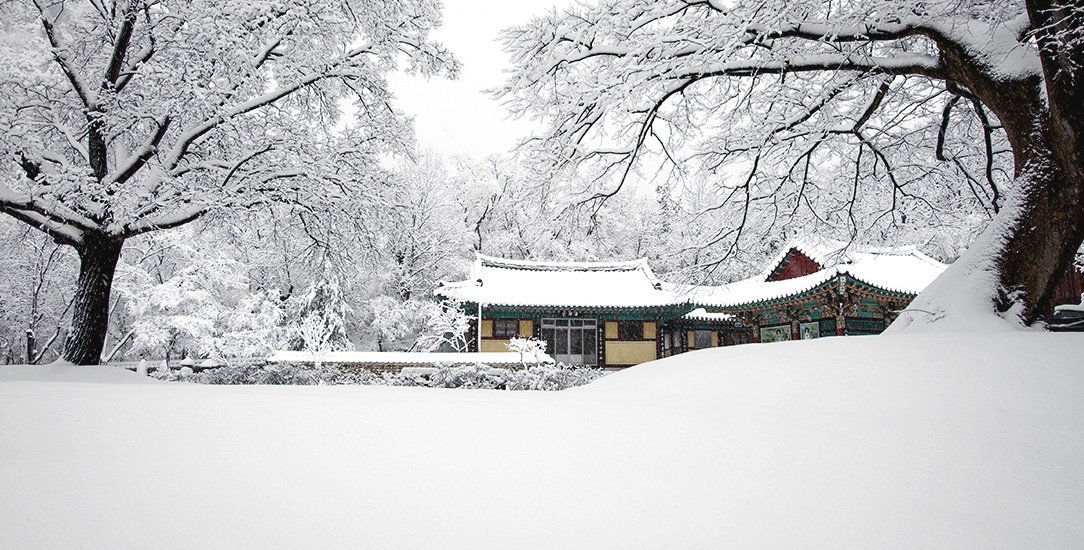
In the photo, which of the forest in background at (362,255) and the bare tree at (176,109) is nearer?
the bare tree at (176,109)

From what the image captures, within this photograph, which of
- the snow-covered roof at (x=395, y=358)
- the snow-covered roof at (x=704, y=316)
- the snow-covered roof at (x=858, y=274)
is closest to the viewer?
the snow-covered roof at (x=395, y=358)

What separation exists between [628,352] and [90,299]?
16.3 meters

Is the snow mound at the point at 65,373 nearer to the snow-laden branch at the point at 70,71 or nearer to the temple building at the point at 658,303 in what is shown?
the snow-laden branch at the point at 70,71

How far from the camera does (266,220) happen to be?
9305 mm

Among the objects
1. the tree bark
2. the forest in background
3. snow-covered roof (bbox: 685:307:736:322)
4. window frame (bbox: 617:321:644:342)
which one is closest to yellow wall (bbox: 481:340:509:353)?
the forest in background

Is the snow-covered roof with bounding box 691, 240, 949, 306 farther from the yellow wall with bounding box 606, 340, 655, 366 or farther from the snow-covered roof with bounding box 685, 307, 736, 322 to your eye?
the snow-covered roof with bounding box 685, 307, 736, 322

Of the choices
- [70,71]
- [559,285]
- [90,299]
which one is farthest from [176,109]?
[559,285]

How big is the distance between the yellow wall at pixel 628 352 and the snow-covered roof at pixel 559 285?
5.82 feet

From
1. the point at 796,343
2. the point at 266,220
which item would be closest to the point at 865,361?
the point at 796,343

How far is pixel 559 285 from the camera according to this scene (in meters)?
20.8

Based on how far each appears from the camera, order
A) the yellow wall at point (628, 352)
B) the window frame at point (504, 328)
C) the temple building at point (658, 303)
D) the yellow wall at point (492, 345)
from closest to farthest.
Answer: the temple building at point (658, 303) → the yellow wall at point (492, 345) → the window frame at point (504, 328) → the yellow wall at point (628, 352)

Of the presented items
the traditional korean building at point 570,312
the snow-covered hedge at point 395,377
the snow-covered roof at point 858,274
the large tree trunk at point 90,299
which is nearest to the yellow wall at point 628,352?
the traditional korean building at point 570,312

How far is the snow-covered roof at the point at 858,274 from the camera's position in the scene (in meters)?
14.3

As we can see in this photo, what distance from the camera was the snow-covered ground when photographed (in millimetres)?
1756
